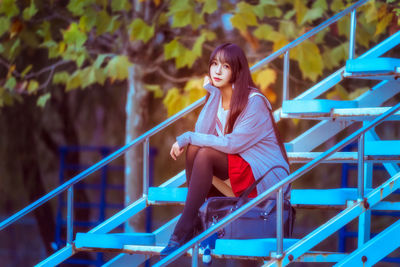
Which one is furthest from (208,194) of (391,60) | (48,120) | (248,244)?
(48,120)

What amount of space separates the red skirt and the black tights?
0.04 metres

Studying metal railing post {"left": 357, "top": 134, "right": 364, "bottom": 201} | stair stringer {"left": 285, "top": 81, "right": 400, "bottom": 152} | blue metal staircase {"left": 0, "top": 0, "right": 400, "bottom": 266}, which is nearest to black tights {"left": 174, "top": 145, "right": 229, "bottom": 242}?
blue metal staircase {"left": 0, "top": 0, "right": 400, "bottom": 266}

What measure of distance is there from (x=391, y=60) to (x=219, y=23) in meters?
3.52

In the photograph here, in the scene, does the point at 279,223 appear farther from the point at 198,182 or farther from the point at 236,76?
the point at 236,76

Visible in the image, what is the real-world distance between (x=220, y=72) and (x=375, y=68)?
38.1 inches

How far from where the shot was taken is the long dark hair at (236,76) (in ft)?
13.2

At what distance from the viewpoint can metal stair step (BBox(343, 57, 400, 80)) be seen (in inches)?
172

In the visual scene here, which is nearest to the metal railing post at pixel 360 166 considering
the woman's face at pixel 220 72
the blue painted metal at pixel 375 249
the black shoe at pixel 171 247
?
the blue painted metal at pixel 375 249

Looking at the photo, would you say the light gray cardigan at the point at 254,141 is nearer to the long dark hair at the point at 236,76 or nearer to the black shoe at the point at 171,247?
the long dark hair at the point at 236,76

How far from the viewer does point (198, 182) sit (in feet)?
12.7

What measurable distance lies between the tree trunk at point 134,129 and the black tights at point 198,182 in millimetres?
2998

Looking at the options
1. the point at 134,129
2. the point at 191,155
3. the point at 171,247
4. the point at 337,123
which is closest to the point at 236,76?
the point at 191,155

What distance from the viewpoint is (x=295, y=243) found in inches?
148

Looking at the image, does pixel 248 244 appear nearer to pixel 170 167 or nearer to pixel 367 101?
pixel 367 101
